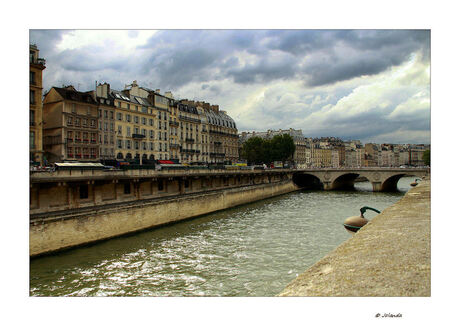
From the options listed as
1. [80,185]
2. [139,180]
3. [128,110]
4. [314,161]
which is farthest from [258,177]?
[314,161]

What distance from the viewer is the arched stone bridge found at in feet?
169

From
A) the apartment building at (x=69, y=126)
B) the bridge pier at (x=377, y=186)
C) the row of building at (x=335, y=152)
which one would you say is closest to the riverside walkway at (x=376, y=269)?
the apartment building at (x=69, y=126)

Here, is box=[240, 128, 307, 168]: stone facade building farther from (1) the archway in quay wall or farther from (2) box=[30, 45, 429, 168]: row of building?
(1) the archway in quay wall

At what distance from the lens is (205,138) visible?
2549 inches

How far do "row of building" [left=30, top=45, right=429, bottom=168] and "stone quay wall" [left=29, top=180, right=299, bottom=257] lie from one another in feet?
24.7

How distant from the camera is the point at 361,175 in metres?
56.7

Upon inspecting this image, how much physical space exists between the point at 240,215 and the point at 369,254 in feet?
67.6

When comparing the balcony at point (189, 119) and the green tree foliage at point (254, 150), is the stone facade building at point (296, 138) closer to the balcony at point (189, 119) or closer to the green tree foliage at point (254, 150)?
the green tree foliage at point (254, 150)

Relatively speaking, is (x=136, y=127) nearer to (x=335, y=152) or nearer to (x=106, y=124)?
(x=106, y=124)

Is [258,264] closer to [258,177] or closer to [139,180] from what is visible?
[139,180]

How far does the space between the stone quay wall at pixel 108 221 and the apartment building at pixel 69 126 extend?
17222 mm

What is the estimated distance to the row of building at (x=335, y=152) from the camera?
4437 inches
